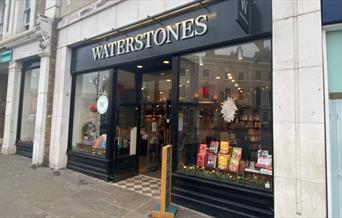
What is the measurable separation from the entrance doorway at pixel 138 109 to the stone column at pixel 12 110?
6.43 m

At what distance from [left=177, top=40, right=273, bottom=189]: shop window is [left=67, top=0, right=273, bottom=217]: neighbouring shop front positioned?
2 centimetres

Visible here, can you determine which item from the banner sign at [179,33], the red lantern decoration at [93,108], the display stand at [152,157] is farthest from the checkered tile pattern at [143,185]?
the banner sign at [179,33]

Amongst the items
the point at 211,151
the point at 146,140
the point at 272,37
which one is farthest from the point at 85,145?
the point at 272,37

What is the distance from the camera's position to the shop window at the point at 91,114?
7758 mm

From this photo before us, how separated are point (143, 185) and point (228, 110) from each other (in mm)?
3382

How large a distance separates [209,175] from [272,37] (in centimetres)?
306

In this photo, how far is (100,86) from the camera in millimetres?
8062

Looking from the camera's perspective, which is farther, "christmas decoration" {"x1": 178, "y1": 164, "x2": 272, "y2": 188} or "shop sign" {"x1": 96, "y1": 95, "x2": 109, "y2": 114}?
"shop sign" {"x1": 96, "y1": 95, "x2": 109, "y2": 114}

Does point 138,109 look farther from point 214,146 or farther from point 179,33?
point 214,146

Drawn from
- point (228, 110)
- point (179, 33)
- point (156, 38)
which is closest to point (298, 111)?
point (228, 110)

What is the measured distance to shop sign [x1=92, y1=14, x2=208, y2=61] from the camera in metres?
5.57

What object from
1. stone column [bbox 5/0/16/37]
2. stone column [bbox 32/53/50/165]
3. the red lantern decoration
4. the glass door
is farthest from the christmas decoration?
stone column [bbox 5/0/16/37]

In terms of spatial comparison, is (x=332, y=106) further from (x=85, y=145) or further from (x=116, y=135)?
(x=85, y=145)

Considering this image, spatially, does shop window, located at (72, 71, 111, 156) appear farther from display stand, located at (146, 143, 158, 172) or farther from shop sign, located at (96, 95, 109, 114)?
display stand, located at (146, 143, 158, 172)
